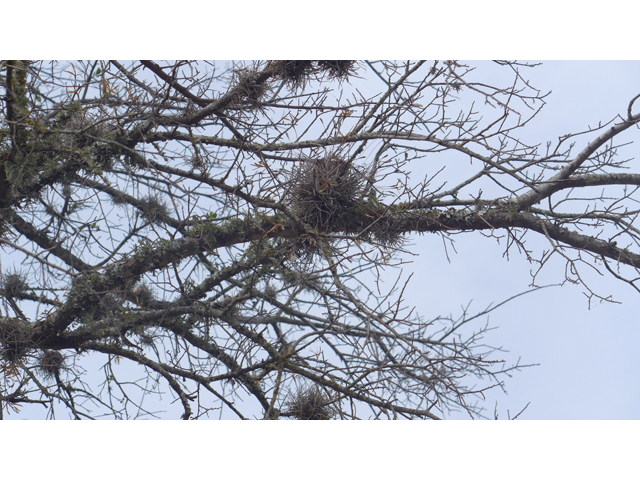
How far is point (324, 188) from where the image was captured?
319 cm

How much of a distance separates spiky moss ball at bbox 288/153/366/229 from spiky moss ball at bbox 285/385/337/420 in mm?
1137

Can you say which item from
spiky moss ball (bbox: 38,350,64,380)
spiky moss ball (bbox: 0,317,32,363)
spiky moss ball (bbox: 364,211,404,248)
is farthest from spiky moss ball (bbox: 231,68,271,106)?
spiky moss ball (bbox: 38,350,64,380)

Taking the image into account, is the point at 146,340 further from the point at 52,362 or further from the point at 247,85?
the point at 247,85

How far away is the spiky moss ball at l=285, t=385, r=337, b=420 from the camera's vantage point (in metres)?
3.18

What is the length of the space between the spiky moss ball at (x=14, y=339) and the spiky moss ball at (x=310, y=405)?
227 centimetres

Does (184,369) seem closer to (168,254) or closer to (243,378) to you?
(243,378)

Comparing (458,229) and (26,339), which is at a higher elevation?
(458,229)

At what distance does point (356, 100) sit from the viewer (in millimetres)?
3301

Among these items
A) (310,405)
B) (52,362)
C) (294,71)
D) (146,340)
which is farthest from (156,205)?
(310,405)

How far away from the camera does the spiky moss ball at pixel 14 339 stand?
12.9 ft

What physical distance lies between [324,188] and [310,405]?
144cm

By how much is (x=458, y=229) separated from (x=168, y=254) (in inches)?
89.6

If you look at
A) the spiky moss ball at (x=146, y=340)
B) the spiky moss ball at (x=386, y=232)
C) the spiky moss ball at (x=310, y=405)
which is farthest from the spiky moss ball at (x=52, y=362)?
the spiky moss ball at (x=386, y=232)
